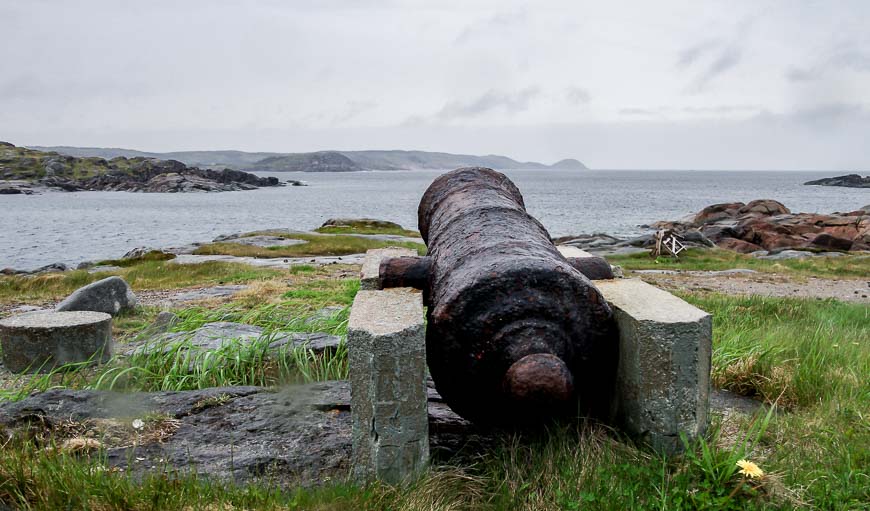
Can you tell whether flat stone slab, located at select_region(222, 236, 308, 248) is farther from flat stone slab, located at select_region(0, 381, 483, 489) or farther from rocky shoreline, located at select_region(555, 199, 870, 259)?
A: flat stone slab, located at select_region(0, 381, 483, 489)

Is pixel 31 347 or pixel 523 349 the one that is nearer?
pixel 523 349

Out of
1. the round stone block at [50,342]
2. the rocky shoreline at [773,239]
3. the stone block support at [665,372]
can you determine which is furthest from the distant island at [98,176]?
the stone block support at [665,372]

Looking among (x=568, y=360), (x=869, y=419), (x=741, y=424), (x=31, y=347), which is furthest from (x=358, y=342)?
(x=31, y=347)

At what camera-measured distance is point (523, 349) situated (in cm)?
318

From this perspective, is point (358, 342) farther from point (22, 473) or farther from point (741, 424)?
point (741, 424)

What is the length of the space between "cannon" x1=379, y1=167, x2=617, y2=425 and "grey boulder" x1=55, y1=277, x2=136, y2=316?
700 centimetres

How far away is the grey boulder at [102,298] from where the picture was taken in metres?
9.22

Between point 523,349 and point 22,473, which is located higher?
point 523,349

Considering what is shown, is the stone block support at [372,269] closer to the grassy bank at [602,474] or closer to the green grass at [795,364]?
the grassy bank at [602,474]

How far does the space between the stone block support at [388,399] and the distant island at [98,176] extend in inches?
4841

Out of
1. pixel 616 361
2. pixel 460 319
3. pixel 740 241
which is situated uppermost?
pixel 460 319

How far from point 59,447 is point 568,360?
9.06 ft

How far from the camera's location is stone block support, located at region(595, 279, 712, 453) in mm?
3393

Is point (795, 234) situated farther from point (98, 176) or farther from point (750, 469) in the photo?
point (98, 176)
